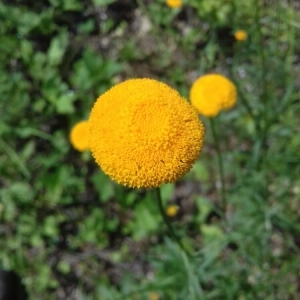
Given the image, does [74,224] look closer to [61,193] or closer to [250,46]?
[61,193]

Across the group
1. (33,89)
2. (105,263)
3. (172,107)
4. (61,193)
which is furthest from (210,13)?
(172,107)

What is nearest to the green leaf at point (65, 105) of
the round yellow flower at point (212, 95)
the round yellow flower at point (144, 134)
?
the round yellow flower at point (212, 95)

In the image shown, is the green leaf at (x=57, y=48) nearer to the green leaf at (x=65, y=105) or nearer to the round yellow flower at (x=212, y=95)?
the green leaf at (x=65, y=105)

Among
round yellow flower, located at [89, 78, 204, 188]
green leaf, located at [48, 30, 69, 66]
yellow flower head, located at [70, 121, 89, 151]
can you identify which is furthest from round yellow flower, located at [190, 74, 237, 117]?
green leaf, located at [48, 30, 69, 66]

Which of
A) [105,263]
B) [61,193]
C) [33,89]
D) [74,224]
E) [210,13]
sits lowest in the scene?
[105,263]

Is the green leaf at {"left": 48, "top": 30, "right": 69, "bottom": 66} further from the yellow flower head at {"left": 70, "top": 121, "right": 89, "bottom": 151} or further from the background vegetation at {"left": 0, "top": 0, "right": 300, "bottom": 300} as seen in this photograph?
the yellow flower head at {"left": 70, "top": 121, "right": 89, "bottom": 151}

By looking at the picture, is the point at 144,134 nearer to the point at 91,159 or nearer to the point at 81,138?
the point at 81,138

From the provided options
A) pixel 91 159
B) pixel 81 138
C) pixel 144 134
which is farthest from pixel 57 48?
pixel 144 134
